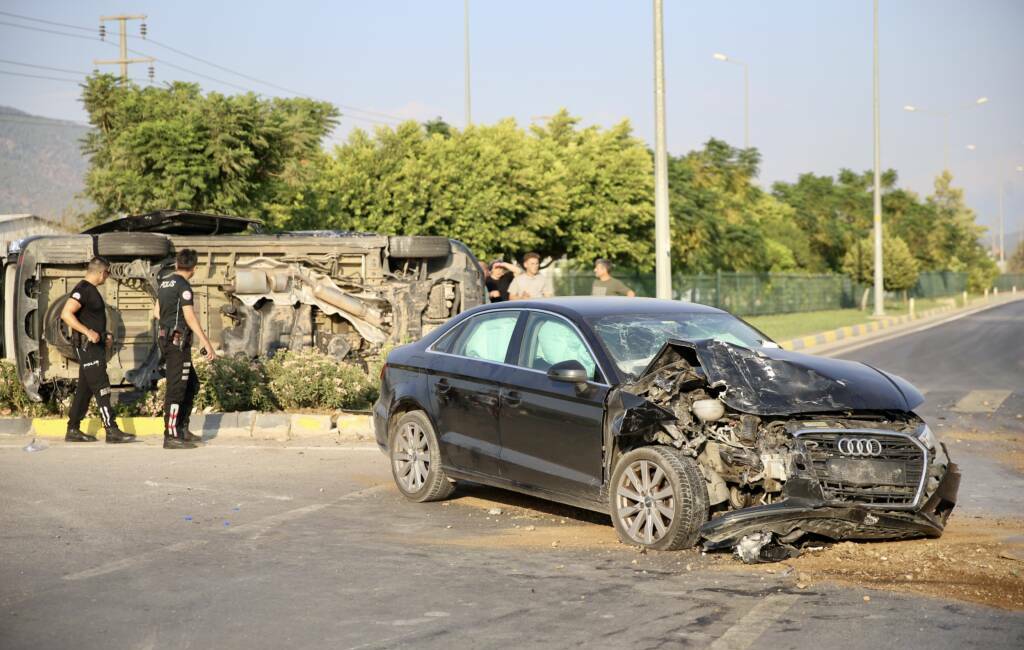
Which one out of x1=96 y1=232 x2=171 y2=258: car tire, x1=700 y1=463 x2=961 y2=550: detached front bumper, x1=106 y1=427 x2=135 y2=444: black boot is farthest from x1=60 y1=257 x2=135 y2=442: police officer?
x1=700 y1=463 x2=961 y2=550: detached front bumper

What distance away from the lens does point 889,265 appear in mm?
53312

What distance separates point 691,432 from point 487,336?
2.00 metres

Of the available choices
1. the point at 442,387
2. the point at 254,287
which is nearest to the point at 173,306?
the point at 254,287

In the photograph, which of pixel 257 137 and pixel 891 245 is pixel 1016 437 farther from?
pixel 891 245

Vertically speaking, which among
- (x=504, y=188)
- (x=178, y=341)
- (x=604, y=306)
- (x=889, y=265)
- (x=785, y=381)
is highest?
(x=504, y=188)

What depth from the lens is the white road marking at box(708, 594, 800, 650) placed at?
509 centimetres

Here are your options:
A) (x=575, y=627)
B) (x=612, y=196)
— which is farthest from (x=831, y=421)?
(x=612, y=196)

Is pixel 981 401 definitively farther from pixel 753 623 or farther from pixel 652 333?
pixel 753 623

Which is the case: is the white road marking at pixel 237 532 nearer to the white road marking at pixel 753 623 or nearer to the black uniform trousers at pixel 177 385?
the black uniform trousers at pixel 177 385

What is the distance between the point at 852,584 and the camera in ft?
19.9

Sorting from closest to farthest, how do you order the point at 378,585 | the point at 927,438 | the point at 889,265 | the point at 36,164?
the point at 378,585 → the point at 927,438 → the point at 889,265 → the point at 36,164

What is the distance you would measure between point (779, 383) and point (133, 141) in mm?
22142

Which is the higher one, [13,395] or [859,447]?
[859,447]

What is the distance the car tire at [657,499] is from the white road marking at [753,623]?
946mm
